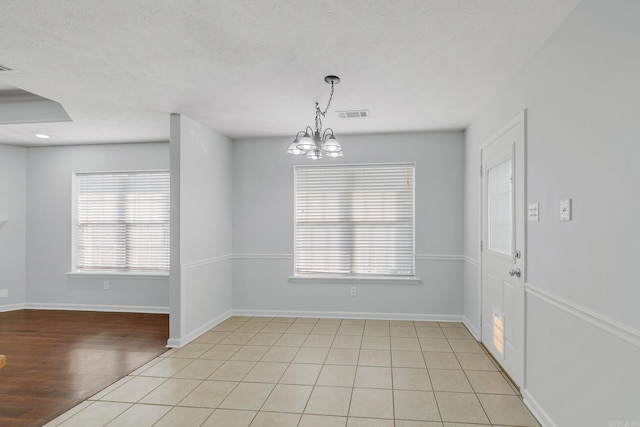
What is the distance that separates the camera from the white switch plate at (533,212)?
8.52 ft

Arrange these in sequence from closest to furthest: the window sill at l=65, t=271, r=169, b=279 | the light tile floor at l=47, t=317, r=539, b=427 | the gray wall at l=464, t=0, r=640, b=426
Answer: the gray wall at l=464, t=0, r=640, b=426, the light tile floor at l=47, t=317, r=539, b=427, the window sill at l=65, t=271, r=169, b=279

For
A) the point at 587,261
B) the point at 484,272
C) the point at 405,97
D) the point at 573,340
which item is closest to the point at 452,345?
the point at 484,272

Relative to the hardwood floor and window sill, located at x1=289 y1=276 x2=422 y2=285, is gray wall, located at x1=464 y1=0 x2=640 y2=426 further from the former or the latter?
the hardwood floor

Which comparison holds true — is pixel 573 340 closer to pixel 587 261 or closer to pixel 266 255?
pixel 587 261

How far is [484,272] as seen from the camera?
3.95 meters

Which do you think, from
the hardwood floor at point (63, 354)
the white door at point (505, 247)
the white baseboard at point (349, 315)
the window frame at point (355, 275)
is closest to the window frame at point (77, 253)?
the hardwood floor at point (63, 354)

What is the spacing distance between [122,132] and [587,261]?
5.30 meters

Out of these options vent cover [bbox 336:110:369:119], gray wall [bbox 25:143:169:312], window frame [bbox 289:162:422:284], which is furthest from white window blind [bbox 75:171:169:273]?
vent cover [bbox 336:110:369:119]

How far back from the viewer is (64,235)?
5.77 meters

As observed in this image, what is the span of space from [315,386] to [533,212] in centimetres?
218

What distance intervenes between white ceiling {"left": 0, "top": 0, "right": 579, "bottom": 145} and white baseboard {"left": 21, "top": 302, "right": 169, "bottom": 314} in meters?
2.95

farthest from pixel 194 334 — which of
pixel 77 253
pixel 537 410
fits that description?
pixel 537 410

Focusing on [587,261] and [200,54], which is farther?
[200,54]

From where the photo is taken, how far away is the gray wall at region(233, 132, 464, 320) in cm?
504
